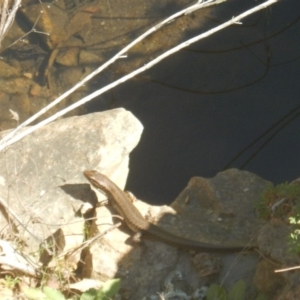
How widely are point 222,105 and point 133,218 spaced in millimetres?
2290

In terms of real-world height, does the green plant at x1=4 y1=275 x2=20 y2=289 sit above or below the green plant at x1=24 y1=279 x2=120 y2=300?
above

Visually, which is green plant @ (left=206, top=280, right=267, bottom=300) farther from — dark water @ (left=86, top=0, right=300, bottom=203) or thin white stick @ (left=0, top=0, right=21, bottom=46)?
thin white stick @ (left=0, top=0, right=21, bottom=46)

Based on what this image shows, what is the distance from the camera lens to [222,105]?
7641 mm

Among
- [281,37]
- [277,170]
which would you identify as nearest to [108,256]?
[277,170]

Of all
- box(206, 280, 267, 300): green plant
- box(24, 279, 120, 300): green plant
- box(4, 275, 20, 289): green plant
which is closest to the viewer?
box(206, 280, 267, 300): green plant

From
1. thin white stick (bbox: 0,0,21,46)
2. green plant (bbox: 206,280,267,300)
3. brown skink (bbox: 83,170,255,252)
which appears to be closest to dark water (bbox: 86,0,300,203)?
brown skink (bbox: 83,170,255,252)

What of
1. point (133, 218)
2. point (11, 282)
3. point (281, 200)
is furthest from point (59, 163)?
point (281, 200)

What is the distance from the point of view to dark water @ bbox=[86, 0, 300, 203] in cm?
717

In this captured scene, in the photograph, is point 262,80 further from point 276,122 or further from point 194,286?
point 194,286

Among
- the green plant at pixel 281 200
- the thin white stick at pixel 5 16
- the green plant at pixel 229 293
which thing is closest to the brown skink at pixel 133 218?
the green plant at pixel 229 293

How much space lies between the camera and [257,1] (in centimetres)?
839

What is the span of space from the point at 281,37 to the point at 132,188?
2816 mm

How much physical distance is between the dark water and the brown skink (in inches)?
37.1

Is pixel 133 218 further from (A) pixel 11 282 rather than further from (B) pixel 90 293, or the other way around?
(A) pixel 11 282
